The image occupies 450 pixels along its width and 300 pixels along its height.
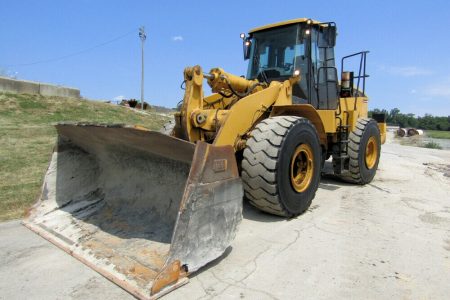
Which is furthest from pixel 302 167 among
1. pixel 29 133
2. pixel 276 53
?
pixel 29 133

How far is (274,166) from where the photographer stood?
4.03 meters

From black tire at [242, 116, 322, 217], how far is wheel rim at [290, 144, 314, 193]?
86mm

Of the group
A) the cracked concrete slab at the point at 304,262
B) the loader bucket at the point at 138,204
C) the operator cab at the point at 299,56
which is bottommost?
the cracked concrete slab at the point at 304,262

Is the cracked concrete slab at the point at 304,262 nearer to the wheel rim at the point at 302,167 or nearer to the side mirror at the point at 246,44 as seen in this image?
the wheel rim at the point at 302,167

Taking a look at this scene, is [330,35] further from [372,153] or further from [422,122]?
[422,122]

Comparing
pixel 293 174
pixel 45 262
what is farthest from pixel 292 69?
pixel 45 262

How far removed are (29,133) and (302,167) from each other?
29.3ft

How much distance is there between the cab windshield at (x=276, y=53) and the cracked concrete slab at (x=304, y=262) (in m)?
2.09

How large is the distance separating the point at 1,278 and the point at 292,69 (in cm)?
431

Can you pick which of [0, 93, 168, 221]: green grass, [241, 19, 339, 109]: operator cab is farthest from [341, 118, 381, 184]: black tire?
[0, 93, 168, 221]: green grass

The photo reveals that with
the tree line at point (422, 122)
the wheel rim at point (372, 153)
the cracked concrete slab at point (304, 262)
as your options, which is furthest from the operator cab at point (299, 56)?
the tree line at point (422, 122)

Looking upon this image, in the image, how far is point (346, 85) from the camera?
6.74 metres

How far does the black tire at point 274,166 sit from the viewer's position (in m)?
4.05

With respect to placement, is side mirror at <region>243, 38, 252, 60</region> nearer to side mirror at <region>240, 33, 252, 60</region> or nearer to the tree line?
side mirror at <region>240, 33, 252, 60</region>
